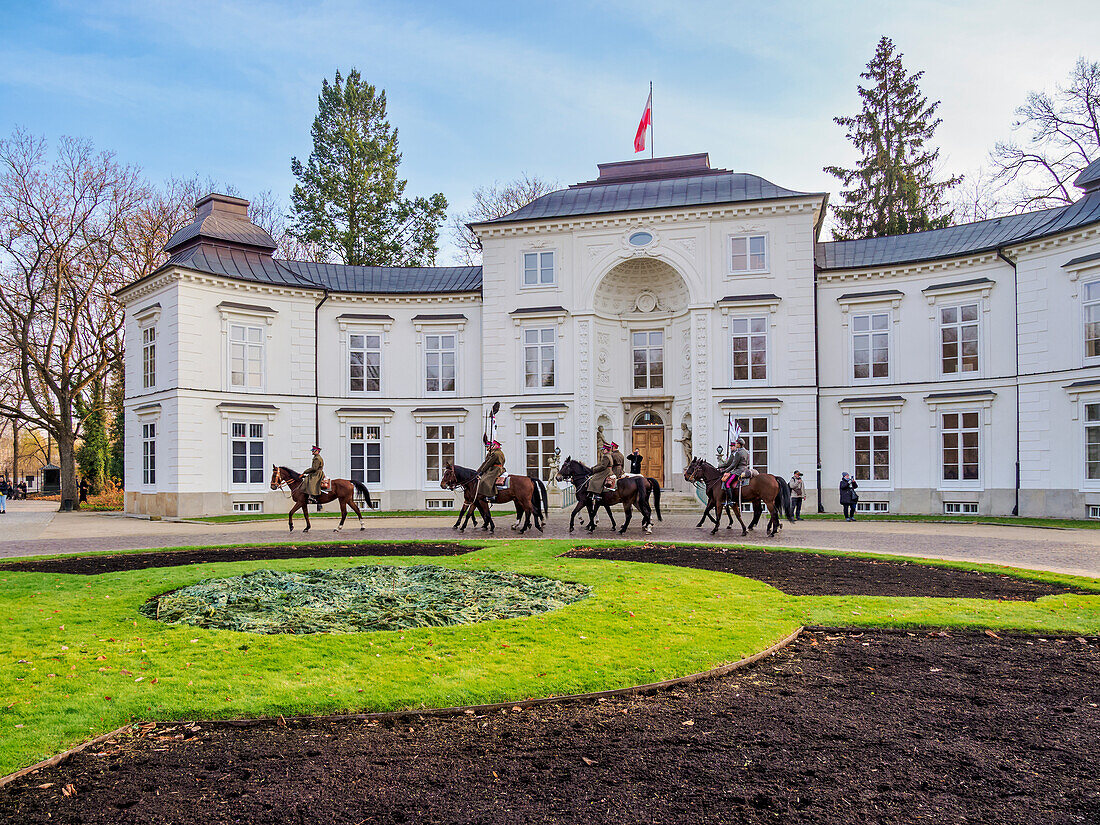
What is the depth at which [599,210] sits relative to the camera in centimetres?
3016

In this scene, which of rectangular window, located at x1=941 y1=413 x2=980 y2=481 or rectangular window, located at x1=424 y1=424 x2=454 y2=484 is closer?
rectangular window, located at x1=941 y1=413 x2=980 y2=481

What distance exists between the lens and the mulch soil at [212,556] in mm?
13656

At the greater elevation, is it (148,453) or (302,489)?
(148,453)

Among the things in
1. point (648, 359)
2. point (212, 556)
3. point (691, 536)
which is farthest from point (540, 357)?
point (212, 556)

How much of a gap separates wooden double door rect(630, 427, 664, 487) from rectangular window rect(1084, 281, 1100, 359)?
14.8m

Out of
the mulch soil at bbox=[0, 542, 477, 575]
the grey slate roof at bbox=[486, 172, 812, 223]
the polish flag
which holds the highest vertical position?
the polish flag

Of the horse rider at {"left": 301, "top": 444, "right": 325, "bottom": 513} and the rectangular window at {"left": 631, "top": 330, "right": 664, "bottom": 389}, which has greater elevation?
the rectangular window at {"left": 631, "top": 330, "right": 664, "bottom": 389}

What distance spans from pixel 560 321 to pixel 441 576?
20067 millimetres

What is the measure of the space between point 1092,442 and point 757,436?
33.8ft

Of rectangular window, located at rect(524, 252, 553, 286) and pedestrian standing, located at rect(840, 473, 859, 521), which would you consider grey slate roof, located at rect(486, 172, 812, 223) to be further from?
pedestrian standing, located at rect(840, 473, 859, 521)

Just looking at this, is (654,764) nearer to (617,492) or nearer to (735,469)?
(617,492)

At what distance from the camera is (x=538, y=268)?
30.6 meters

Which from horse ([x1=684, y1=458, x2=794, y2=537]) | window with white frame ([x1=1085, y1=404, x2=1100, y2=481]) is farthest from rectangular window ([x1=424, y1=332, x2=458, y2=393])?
window with white frame ([x1=1085, y1=404, x2=1100, y2=481])

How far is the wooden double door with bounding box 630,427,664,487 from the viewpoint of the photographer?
31.6 metres
